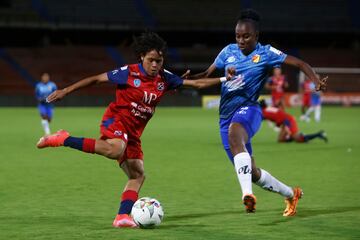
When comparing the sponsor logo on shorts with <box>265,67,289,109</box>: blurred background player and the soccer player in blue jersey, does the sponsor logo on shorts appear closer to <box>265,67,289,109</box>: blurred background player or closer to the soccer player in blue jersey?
the soccer player in blue jersey

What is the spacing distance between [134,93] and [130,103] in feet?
0.37

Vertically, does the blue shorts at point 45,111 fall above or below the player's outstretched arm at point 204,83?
above

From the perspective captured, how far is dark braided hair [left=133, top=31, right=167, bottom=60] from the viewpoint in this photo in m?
7.37

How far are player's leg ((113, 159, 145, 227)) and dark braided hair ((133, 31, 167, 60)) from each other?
3.77 ft

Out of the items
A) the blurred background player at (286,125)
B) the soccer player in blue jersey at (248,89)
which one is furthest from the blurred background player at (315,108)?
the soccer player in blue jersey at (248,89)

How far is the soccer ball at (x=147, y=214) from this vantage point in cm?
716

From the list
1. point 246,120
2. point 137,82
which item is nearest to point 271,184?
point 246,120

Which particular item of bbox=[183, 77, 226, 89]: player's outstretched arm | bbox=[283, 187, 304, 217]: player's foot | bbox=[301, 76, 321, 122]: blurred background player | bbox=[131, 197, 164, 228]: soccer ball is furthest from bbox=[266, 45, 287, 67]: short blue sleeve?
bbox=[301, 76, 321, 122]: blurred background player

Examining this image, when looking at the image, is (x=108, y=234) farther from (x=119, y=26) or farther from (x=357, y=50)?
(x=357, y=50)

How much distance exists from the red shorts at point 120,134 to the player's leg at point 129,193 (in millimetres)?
79

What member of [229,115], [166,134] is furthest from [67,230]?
[166,134]

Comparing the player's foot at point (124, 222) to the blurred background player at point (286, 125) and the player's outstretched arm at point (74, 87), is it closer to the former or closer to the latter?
the player's outstretched arm at point (74, 87)

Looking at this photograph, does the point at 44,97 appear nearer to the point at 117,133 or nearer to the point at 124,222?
→ the point at 117,133

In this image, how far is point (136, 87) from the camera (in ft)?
24.4
